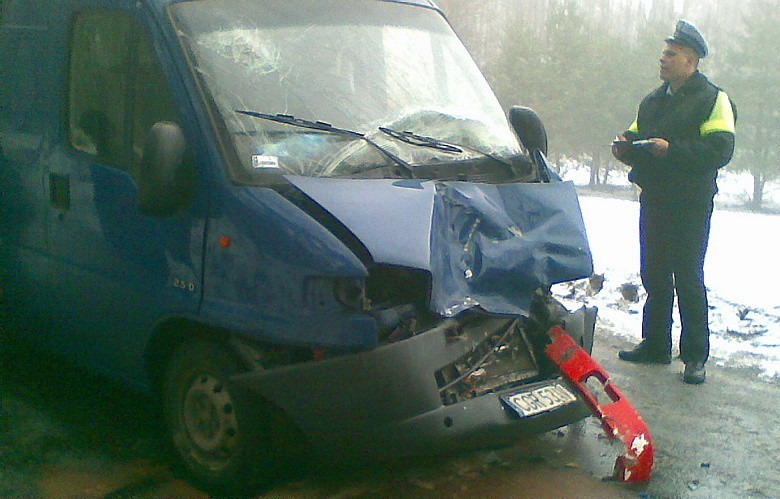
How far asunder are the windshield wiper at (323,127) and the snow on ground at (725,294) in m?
3.51

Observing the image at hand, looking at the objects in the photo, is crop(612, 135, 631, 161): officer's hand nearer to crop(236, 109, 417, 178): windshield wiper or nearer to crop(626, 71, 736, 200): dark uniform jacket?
crop(626, 71, 736, 200): dark uniform jacket

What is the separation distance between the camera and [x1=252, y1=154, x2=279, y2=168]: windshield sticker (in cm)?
371

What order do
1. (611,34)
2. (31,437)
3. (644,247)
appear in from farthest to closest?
(611,34) → (644,247) → (31,437)

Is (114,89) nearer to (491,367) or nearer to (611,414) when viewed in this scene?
(491,367)

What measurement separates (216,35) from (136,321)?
1.31 meters

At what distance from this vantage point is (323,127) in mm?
3977

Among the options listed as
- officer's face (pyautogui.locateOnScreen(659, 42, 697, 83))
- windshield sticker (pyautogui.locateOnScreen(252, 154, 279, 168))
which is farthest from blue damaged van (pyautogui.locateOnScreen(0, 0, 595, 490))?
officer's face (pyautogui.locateOnScreen(659, 42, 697, 83))

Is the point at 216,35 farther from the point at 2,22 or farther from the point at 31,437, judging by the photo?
the point at 31,437

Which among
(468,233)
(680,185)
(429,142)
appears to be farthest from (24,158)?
(680,185)

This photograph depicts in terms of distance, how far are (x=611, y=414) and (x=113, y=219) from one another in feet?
7.82

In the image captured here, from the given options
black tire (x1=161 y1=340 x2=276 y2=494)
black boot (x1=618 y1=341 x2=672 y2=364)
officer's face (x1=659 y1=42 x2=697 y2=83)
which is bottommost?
black boot (x1=618 y1=341 x2=672 y2=364)

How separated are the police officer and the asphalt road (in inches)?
27.3

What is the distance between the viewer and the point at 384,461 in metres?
3.55

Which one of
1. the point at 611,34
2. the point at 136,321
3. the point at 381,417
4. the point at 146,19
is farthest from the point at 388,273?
the point at 611,34
